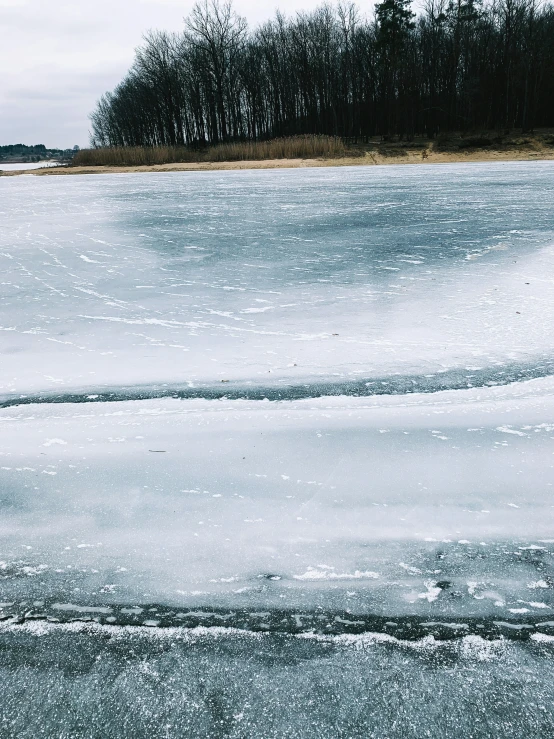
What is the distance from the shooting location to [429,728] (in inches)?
34.3

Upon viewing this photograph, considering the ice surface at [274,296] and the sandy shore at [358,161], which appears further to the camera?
the sandy shore at [358,161]

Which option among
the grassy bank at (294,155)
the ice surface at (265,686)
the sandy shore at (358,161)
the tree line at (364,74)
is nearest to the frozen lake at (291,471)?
the ice surface at (265,686)

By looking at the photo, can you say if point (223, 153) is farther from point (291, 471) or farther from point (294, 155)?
point (291, 471)

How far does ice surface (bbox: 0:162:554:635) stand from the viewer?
3.91ft

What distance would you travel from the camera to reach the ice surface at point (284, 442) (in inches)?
46.9

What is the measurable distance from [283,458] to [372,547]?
48cm

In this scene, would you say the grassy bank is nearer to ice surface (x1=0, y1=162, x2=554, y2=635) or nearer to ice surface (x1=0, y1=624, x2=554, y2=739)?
ice surface (x1=0, y1=162, x2=554, y2=635)

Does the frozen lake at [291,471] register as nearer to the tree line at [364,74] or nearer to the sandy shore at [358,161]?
the sandy shore at [358,161]

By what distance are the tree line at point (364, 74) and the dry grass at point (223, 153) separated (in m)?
13.7

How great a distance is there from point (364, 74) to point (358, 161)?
2265cm

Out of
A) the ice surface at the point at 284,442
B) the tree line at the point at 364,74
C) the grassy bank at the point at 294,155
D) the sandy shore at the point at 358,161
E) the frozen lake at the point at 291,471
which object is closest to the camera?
the frozen lake at the point at 291,471

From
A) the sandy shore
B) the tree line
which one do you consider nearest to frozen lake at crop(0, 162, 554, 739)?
the sandy shore

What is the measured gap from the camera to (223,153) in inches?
905

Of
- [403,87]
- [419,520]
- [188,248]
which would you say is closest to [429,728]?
[419,520]
